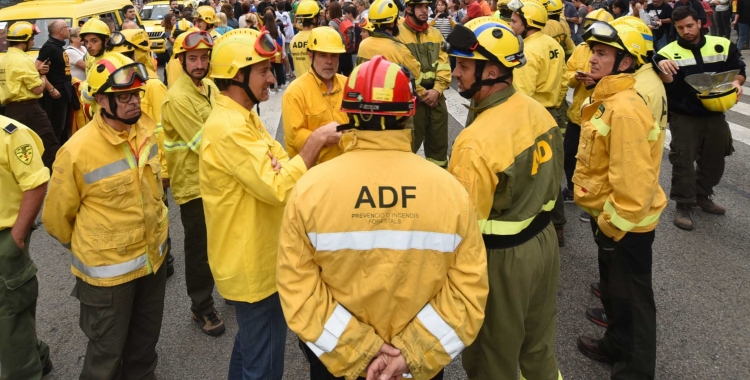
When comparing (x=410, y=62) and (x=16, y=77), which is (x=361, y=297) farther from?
(x=16, y=77)

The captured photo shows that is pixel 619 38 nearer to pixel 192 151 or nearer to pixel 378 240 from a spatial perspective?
pixel 378 240

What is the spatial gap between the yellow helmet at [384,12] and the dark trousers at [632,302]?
3477mm

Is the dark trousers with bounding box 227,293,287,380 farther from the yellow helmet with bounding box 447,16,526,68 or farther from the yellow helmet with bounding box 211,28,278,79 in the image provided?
the yellow helmet with bounding box 447,16,526,68

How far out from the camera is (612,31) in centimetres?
351

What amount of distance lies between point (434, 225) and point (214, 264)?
1420mm

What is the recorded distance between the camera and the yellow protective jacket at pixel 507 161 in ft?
8.95

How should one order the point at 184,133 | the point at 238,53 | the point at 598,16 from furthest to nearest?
the point at 598,16, the point at 184,133, the point at 238,53

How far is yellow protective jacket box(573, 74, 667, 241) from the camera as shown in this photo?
127 inches

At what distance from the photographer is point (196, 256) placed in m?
4.54

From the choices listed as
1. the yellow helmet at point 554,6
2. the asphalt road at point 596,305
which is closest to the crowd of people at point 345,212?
the asphalt road at point 596,305

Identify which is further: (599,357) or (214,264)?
(599,357)

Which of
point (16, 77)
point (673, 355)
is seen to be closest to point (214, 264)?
point (673, 355)

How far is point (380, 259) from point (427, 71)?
177 inches

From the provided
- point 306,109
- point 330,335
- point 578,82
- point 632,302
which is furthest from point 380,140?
point 578,82
